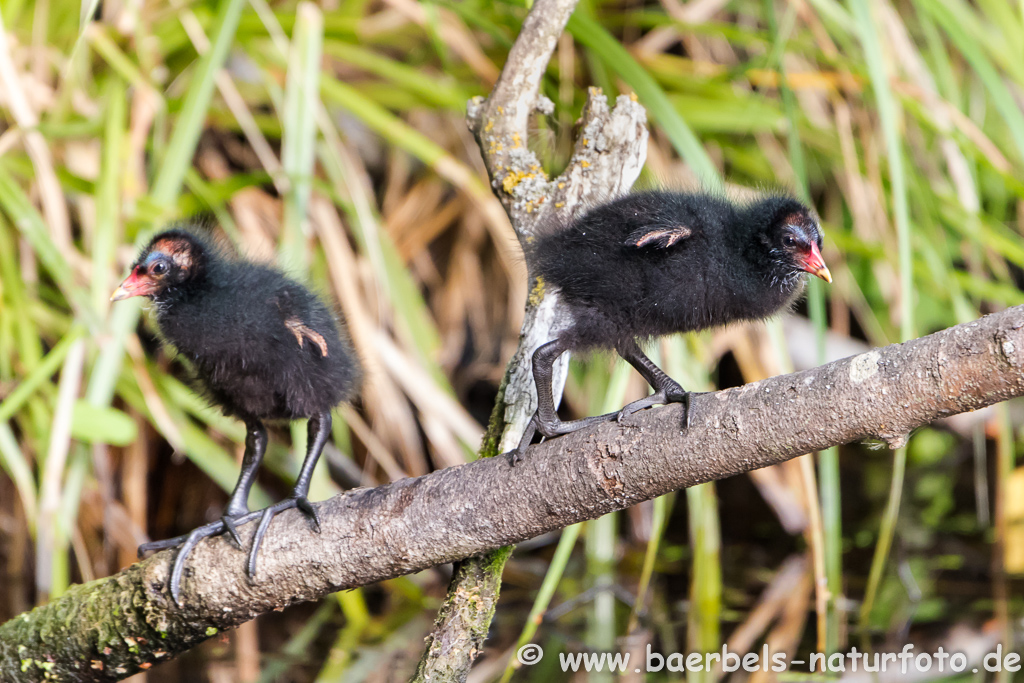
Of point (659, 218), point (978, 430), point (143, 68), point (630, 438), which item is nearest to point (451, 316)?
point (143, 68)

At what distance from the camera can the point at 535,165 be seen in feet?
5.51

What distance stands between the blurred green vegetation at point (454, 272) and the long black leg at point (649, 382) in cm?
35

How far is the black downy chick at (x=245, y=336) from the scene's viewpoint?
70.6 inches

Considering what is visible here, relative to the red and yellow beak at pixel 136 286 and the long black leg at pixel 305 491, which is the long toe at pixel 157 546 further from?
the red and yellow beak at pixel 136 286

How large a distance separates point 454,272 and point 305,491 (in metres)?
2.19

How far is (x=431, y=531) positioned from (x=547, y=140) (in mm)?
960

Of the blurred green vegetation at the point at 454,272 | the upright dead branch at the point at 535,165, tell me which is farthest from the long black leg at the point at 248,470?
the upright dead branch at the point at 535,165

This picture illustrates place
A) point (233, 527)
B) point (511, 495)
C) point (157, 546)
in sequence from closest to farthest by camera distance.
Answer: point (511, 495), point (233, 527), point (157, 546)

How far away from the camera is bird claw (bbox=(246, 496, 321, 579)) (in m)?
1.53

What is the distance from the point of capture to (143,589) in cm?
161

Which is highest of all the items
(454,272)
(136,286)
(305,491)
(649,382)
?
(454,272)

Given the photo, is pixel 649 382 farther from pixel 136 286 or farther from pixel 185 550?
pixel 136 286

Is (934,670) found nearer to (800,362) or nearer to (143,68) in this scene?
(800,362)

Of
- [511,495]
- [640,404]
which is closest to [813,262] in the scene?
[640,404]
